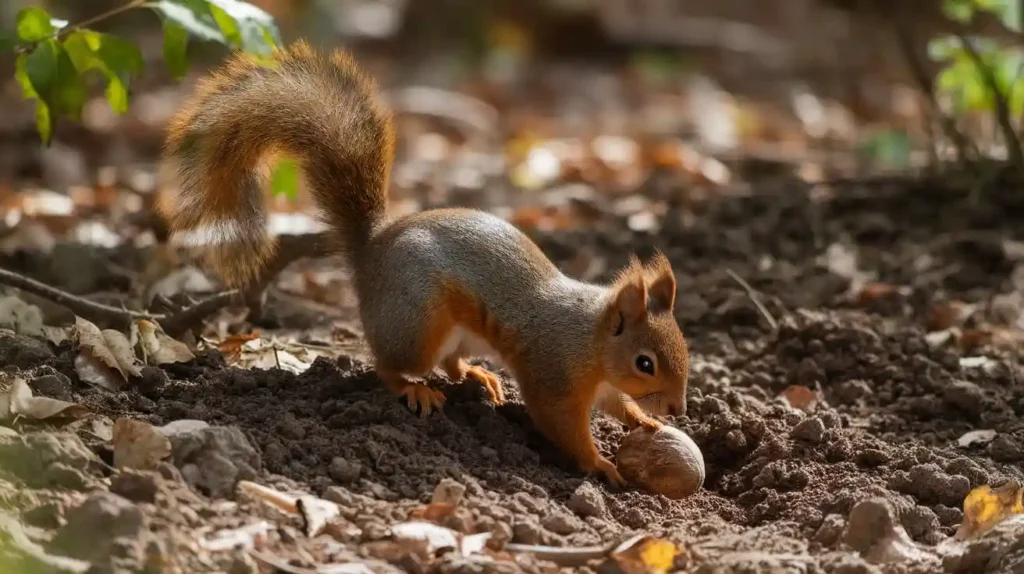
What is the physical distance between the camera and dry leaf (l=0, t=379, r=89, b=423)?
2.56m

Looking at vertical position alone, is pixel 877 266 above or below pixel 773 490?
above

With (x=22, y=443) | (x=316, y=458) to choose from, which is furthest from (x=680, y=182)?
(x=22, y=443)

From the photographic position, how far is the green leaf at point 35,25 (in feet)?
9.23

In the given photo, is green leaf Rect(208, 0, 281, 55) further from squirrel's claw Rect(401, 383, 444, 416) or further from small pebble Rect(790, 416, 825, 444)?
small pebble Rect(790, 416, 825, 444)

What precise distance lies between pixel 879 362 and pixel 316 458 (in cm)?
188

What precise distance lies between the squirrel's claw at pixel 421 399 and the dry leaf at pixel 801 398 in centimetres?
107

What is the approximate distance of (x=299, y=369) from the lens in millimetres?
3311

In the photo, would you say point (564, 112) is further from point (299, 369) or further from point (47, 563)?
point (47, 563)

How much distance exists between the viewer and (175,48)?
291 cm

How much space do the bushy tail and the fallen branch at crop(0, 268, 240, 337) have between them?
0.52ft

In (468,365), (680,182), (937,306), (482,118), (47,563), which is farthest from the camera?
(482,118)

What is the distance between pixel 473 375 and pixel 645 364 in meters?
0.56

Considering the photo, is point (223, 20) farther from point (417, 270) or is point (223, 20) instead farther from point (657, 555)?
point (657, 555)

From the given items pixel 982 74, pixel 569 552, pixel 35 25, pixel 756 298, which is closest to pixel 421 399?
pixel 569 552
